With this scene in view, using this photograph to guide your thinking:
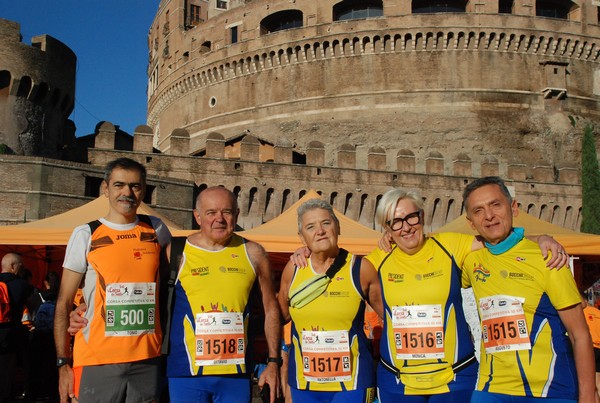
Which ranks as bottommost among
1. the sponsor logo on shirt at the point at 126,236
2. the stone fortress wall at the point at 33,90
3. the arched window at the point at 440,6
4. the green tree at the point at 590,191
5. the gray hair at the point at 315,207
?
the sponsor logo on shirt at the point at 126,236

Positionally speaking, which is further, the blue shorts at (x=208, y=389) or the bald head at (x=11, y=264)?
the bald head at (x=11, y=264)

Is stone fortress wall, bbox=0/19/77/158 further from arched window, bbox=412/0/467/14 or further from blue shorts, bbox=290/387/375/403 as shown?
blue shorts, bbox=290/387/375/403

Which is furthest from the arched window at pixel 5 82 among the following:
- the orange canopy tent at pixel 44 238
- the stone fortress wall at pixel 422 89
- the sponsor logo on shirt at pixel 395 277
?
the sponsor logo on shirt at pixel 395 277

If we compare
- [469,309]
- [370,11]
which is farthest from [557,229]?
[370,11]

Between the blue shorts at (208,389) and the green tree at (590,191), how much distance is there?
76.5 ft

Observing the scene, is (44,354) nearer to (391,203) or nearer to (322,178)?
(391,203)

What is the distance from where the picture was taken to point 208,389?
3.01 m

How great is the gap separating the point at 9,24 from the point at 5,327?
59.5 ft

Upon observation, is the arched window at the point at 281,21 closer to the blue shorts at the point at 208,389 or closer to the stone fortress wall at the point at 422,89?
the stone fortress wall at the point at 422,89

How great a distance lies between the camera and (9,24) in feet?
65.7

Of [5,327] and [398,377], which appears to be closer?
[398,377]

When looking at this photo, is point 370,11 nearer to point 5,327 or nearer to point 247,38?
point 247,38

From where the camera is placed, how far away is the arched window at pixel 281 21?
3331 centimetres

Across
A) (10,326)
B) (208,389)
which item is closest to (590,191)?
(10,326)
